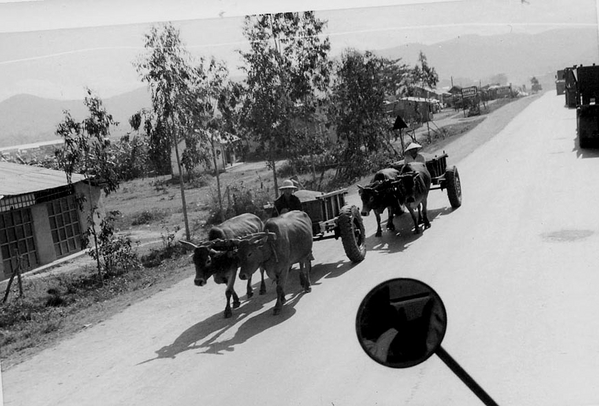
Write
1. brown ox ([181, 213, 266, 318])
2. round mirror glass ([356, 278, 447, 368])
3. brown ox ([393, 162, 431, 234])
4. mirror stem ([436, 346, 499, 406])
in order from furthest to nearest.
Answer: brown ox ([393, 162, 431, 234]) → brown ox ([181, 213, 266, 318]) → round mirror glass ([356, 278, 447, 368]) → mirror stem ([436, 346, 499, 406])

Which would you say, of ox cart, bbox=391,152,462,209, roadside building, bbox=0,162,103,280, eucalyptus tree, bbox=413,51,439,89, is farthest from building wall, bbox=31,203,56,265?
eucalyptus tree, bbox=413,51,439,89

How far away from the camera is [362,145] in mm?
13977

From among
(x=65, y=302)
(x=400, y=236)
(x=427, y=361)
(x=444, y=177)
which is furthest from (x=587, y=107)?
(x=65, y=302)

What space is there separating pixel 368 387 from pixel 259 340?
1800 mm

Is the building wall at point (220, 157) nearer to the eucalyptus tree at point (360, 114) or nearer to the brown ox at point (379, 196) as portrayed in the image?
the eucalyptus tree at point (360, 114)

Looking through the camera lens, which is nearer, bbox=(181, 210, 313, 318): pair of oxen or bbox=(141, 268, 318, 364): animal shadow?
bbox=(141, 268, 318, 364): animal shadow

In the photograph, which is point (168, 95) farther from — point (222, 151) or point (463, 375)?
point (463, 375)

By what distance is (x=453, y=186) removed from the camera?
1066 centimetres

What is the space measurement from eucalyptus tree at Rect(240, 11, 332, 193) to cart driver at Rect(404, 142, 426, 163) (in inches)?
79.7

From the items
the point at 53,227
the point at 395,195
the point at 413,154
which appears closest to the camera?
the point at 395,195

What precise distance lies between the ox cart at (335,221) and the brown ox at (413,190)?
849mm

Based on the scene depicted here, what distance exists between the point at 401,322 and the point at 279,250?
4347 millimetres

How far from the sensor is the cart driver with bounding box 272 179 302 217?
906 cm

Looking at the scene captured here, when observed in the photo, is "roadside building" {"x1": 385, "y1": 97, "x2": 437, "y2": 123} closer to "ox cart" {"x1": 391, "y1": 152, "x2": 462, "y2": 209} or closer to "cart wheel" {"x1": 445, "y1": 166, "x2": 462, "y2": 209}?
"ox cart" {"x1": 391, "y1": 152, "x2": 462, "y2": 209}
